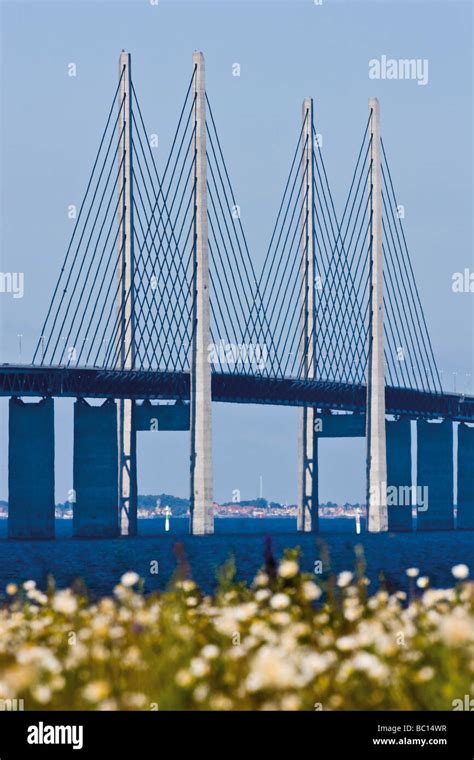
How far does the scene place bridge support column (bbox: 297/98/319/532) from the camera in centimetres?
12425

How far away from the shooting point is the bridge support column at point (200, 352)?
10269 centimetres

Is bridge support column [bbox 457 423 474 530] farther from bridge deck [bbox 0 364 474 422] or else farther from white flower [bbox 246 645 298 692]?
white flower [bbox 246 645 298 692]

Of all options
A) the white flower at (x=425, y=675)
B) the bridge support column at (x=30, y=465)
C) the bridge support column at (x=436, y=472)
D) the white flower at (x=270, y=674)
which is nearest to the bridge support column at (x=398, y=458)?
the bridge support column at (x=436, y=472)

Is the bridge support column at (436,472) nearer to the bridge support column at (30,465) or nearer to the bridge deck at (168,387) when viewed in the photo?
the bridge deck at (168,387)

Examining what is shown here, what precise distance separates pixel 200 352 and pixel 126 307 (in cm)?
1013

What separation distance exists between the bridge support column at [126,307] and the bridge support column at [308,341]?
15.2m

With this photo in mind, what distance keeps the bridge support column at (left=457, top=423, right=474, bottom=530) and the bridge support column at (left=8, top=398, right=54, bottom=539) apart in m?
60.3

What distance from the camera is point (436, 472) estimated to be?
523 feet

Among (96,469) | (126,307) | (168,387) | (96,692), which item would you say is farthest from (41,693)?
(168,387)
